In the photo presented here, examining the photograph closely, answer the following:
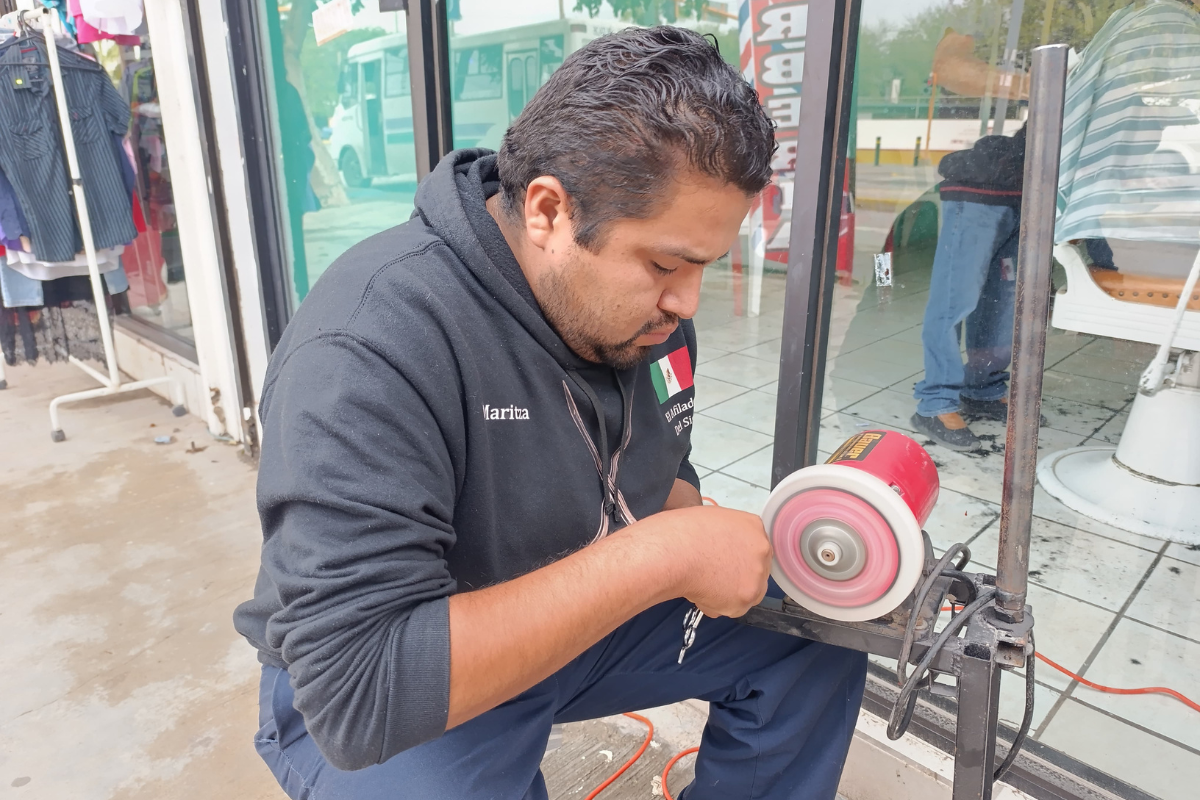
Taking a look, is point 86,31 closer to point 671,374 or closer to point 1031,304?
point 671,374

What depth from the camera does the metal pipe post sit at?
2.68 ft

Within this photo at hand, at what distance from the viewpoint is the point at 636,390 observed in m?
1.34

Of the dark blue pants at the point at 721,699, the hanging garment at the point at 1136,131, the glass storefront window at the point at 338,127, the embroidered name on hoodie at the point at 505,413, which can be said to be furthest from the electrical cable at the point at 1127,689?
the glass storefront window at the point at 338,127

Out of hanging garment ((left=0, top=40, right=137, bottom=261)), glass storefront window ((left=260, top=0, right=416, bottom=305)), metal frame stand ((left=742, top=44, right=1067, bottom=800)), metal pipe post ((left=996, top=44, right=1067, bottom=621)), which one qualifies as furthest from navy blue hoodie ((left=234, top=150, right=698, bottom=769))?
hanging garment ((left=0, top=40, right=137, bottom=261))

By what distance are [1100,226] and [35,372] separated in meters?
5.43

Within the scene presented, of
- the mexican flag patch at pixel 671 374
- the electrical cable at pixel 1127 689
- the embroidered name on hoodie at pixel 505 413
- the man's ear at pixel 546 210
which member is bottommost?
the electrical cable at pixel 1127 689

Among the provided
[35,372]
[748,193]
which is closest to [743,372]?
[748,193]

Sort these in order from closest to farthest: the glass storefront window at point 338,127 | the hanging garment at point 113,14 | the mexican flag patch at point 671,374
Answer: the mexican flag patch at point 671,374 < the glass storefront window at point 338,127 < the hanging garment at point 113,14

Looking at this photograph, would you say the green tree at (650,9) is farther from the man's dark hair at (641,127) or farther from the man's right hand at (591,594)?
the man's right hand at (591,594)

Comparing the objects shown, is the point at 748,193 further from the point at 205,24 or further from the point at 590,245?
the point at 205,24

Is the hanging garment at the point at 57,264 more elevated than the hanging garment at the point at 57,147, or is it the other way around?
the hanging garment at the point at 57,147

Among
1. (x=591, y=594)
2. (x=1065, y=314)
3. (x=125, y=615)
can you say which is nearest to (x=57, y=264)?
(x=125, y=615)

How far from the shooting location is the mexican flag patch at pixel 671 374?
1.42 meters

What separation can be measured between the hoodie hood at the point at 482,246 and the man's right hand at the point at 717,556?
30 centimetres
